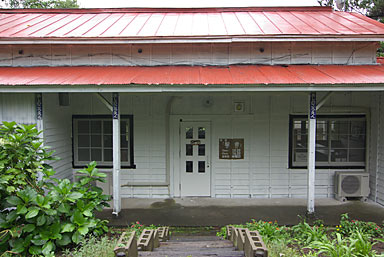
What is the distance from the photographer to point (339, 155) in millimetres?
7996

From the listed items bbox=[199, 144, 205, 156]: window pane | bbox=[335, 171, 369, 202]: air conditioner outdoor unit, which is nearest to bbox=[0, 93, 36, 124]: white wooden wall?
bbox=[199, 144, 205, 156]: window pane

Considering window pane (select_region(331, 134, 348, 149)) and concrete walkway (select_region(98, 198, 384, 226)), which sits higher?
window pane (select_region(331, 134, 348, 149))

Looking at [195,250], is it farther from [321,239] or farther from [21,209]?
[21,209]

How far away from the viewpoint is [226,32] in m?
7.57

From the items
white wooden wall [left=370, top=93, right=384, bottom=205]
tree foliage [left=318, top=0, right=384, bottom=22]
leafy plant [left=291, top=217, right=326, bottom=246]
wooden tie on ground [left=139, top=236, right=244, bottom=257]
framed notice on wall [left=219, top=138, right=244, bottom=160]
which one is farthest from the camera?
tree foliage [left=318, top=0, right=384, bottom=22]

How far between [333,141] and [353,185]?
4.12 ft

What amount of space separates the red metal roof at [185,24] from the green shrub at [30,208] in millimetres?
3566

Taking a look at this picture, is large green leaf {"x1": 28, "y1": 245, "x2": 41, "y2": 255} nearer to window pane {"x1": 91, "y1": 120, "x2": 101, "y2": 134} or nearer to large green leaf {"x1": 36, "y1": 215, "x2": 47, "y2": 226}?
large green leaf {"x1": 36, "y1": 215, "x2": 47, "y2": 226}

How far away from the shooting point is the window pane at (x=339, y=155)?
798cm

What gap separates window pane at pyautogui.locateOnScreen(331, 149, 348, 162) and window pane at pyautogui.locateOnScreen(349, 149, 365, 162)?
5.3 inches

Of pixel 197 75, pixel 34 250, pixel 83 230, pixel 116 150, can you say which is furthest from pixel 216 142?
pixel 34 250

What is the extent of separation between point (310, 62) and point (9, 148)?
6827mm

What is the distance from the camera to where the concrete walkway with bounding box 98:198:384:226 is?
629 cm

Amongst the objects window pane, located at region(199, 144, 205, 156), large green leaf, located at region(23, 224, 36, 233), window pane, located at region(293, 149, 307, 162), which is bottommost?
large green leaf, located at region(23, 224, 36, 233)
